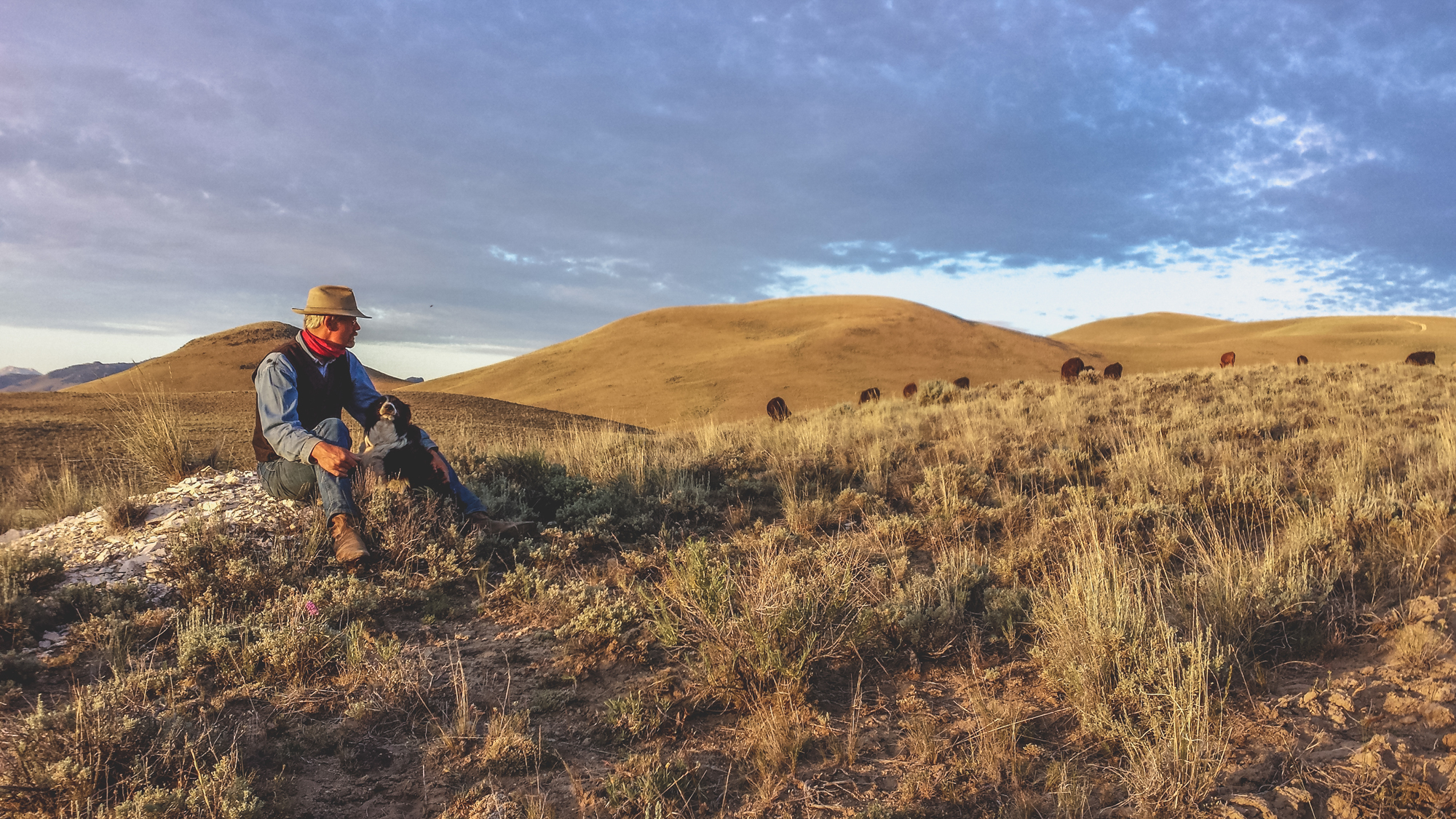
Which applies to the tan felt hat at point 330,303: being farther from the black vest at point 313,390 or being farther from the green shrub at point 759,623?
the green shrub at point 759,623

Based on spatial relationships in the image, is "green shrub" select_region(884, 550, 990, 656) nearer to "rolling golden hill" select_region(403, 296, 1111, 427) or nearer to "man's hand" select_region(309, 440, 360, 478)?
"man's hand" select_region(309, 440, 360, 478)

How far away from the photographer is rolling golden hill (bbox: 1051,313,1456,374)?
47031mm

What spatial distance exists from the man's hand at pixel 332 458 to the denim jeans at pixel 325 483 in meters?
0.13

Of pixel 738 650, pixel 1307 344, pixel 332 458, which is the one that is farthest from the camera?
pixel 1307 344

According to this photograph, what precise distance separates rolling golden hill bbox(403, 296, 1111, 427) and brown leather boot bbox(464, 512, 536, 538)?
19977mm

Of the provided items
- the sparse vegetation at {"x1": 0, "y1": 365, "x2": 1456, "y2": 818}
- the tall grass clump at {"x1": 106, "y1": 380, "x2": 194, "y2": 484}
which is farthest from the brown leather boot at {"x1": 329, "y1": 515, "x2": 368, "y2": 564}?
the tall grass clump at {"x1": 106, "y1": 380, "x2": 194, "y2": 484}

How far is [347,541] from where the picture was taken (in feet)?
15.5

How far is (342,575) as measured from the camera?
4613 mm

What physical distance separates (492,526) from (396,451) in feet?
3.00

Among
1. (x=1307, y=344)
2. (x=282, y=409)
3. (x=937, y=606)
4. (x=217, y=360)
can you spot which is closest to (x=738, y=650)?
(x=937, y=606)

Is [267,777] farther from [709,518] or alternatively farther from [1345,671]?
[1345,671]

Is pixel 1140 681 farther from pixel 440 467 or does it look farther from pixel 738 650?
pixel 440 467

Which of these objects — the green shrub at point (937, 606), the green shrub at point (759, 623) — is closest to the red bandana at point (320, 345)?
the green shrub at point (759, 623)

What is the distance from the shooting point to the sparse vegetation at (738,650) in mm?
2727
